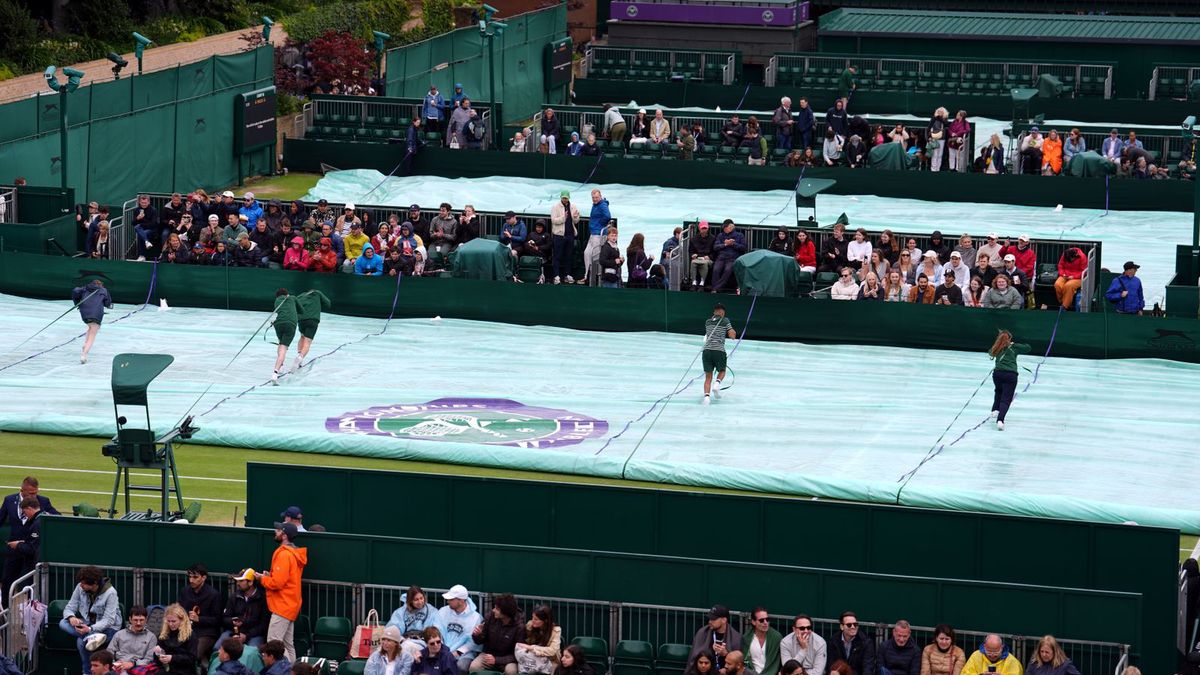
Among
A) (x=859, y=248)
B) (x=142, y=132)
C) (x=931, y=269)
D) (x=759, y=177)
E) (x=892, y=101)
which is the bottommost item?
(x=931, y=269)

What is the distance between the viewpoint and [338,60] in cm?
5444

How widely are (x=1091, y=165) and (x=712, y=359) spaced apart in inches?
628

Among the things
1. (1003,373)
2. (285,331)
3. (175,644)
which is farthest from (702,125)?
(175,644)

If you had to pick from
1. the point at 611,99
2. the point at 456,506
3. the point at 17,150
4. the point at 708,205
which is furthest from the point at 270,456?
the point at 611,99

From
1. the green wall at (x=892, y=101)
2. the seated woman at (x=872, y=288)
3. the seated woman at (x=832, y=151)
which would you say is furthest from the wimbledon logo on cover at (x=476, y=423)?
the green wall at (x=892, y=101)

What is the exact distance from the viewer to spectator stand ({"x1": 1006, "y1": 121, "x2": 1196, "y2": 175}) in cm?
4544

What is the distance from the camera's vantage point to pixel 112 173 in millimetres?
44219

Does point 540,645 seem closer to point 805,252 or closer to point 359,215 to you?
point 805,252

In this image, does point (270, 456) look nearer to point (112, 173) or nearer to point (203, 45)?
point (112, 173)

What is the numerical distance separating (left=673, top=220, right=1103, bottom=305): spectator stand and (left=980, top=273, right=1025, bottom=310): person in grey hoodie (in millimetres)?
1382

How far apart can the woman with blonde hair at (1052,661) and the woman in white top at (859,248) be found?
1655 centimetres

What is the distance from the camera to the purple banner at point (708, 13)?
60.6 metres

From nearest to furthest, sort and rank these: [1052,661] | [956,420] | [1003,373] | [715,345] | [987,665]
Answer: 1. [1052,661]
2. [987,665]
3. [1003,373]
4. [956,420]
5. [715,345]

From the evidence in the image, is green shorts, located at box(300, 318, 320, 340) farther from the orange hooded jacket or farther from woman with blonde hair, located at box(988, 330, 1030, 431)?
the orange hooded jacket
